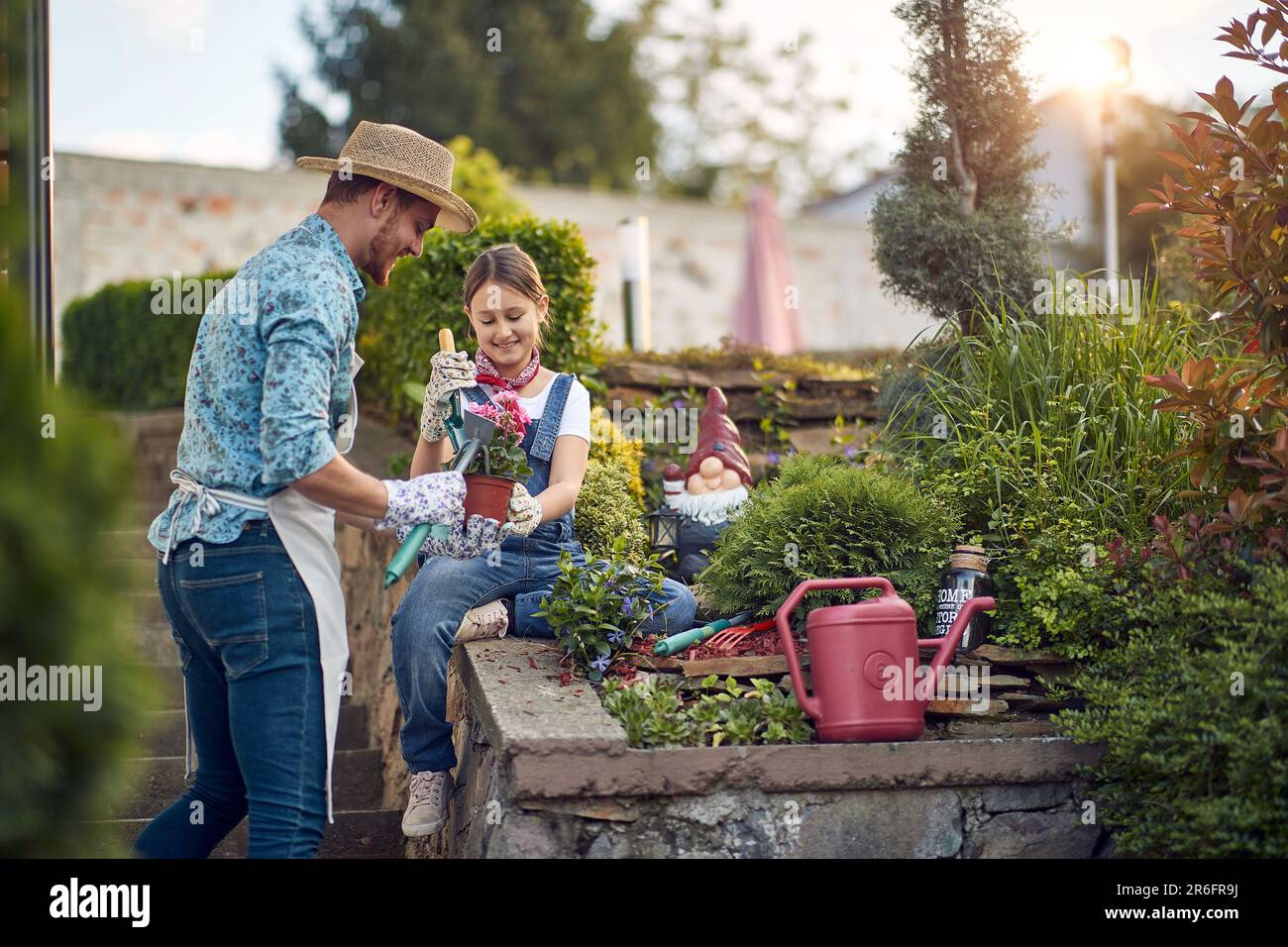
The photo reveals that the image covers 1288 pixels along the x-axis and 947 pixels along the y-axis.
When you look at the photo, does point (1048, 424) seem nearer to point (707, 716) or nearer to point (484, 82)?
point (707, 716)

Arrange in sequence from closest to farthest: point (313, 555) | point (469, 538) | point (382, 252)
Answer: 1. point (313, 555)
2. point (382, 252)
3. point (469, 538)

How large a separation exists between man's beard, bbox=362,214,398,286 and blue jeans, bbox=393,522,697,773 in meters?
1.00

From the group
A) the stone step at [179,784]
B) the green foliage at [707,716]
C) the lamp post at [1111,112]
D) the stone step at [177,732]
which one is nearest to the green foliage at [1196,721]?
the green foliage at [707,716]

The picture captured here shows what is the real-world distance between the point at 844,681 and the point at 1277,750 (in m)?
0.95

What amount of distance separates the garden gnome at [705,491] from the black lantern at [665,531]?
0.9 inches

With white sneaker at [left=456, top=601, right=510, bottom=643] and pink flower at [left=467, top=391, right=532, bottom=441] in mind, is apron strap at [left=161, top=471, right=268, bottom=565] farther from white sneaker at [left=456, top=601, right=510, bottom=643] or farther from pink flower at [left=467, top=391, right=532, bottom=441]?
white sneaker at [left=456, top=601, right=510, bottom=643]

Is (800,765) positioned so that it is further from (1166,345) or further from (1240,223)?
(1166,345)

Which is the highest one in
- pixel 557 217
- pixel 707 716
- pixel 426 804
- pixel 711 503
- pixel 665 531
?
pixel 557 217

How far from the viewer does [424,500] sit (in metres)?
2.54

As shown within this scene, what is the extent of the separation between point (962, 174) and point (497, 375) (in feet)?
7.95

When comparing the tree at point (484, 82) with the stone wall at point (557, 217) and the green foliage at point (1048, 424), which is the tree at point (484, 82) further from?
the green foliage at point (1048, 424)

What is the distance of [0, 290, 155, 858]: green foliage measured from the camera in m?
1.35

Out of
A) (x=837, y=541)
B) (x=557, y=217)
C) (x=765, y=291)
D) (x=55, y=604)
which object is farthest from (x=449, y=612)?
(x=557, y=217)
